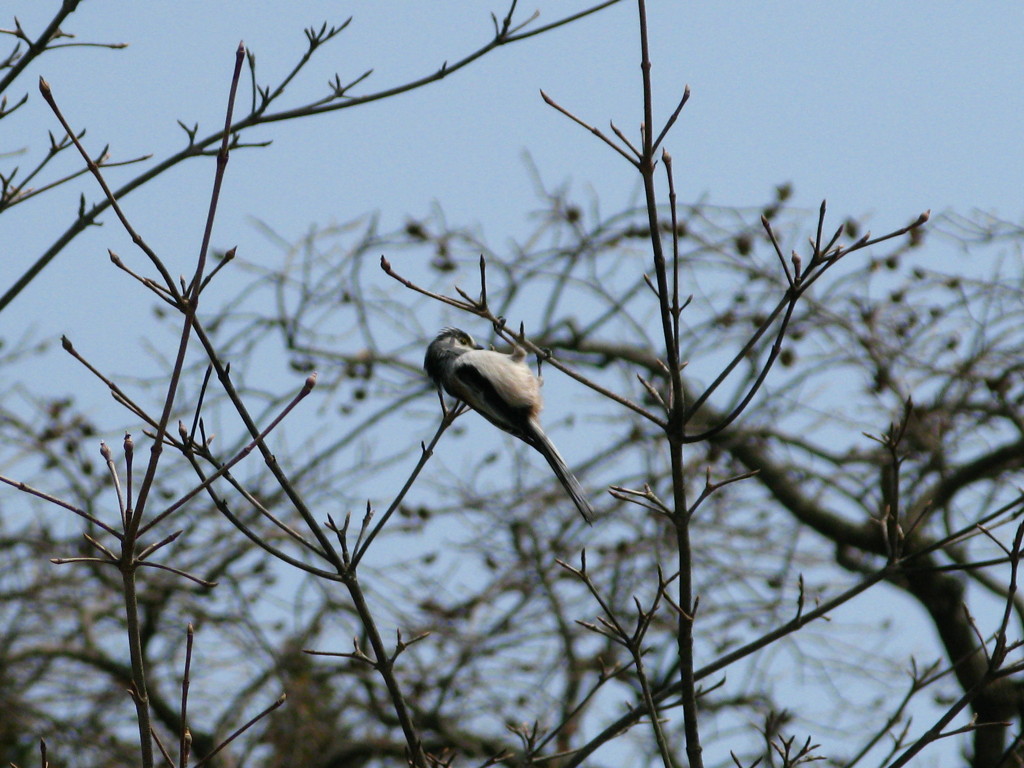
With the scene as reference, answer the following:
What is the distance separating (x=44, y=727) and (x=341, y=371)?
276cm

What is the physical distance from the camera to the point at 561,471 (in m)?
3.80

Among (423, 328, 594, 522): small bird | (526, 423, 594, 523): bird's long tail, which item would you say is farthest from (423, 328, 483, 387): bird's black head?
(526, 423, 594, 523): bird's long tail

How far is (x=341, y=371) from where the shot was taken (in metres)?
7.10

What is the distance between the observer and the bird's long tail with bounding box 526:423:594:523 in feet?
11.5

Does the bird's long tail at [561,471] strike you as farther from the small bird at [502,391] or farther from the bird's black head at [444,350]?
the bird's black head at [444,350]

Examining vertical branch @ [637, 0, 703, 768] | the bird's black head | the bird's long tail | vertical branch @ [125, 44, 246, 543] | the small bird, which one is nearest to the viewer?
vertical branch @ [125, 44, 246, 543]

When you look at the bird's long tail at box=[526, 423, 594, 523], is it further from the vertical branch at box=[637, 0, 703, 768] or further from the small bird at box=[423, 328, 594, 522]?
the vertical branch at box=[637, 0, 703, 768]

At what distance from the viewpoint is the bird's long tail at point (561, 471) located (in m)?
3.52

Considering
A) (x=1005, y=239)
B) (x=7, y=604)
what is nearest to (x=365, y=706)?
(x=7, y=604)

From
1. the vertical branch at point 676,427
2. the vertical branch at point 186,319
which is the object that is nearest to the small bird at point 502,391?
the vertical branch at point 676,427

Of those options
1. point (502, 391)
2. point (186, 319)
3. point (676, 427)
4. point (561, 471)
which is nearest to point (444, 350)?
point (502, 391)

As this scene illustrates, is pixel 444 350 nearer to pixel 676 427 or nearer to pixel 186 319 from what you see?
pixel 676 427

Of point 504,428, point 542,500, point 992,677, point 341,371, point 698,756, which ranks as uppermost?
point 341,371

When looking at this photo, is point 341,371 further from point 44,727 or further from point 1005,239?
point 1005,239
